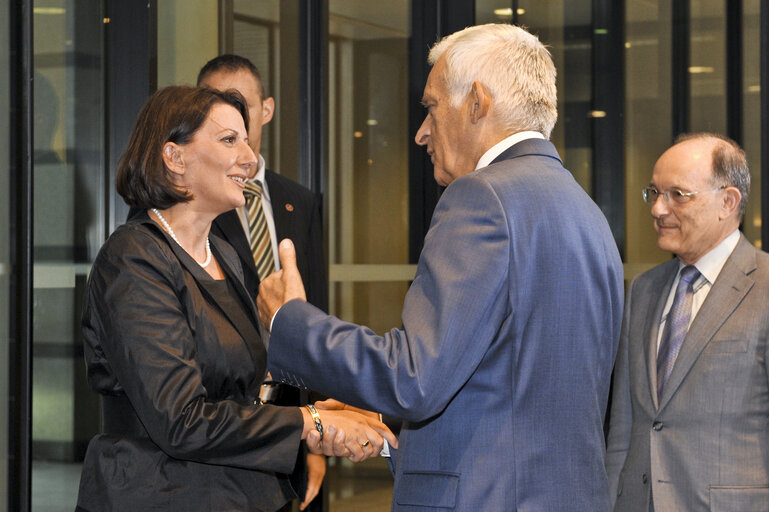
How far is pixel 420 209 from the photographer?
18.0 feet

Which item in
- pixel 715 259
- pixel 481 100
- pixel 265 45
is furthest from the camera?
pixel 265 45

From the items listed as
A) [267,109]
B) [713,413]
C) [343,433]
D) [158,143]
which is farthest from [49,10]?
[713,413]

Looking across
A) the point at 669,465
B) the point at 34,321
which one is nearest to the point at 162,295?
the point at 34,321

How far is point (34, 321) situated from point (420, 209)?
2605mm

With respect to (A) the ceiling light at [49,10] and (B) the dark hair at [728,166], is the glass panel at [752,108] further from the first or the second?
(A) the ceiling light at [49,10]

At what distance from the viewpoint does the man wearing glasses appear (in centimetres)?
304

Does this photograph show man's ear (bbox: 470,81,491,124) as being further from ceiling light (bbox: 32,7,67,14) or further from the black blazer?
ceiling light (bbox: 32,7,67,14)

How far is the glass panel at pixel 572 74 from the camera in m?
6.20

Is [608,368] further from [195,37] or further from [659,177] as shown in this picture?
[195,37]

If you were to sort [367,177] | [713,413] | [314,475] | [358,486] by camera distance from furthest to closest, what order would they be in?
[367,177], [358,486], [713,413], [314,475]

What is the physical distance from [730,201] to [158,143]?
76.7 inches

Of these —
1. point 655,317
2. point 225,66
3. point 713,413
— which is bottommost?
point 713,413

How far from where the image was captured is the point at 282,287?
2176 millimetres

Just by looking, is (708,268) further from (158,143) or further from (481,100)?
(158,143)
